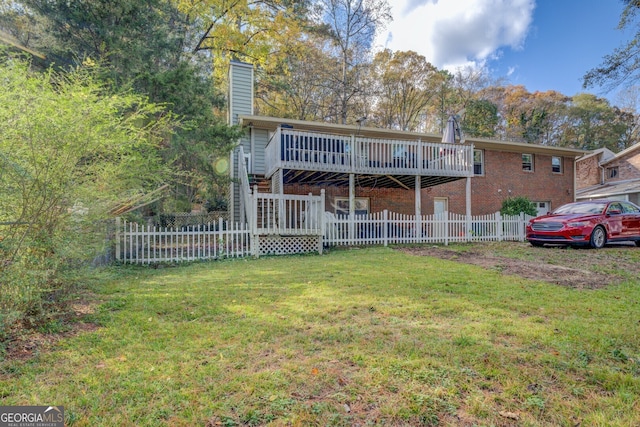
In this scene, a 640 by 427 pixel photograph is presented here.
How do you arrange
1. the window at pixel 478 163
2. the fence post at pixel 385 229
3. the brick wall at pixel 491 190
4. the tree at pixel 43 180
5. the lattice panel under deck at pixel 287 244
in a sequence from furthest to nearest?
the window at pixel 478 163 < the brick wall at pixel 491 190 < the fence post at pixel 385 229 < the lattice panel under deck at pixel 287 244 < the tree at pixel 43 180

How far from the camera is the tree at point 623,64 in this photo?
852 cm

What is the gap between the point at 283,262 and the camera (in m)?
7.69

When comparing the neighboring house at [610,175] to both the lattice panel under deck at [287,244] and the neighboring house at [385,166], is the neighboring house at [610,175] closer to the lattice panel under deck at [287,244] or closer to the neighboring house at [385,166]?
the neighboring house at [385,166]

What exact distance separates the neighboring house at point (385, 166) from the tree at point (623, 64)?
3.78 metres

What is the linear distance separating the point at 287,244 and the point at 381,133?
719cm

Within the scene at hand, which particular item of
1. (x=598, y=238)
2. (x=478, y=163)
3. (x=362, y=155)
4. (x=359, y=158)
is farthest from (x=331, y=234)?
(x=478, y=163)

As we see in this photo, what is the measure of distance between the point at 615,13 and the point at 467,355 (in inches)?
459

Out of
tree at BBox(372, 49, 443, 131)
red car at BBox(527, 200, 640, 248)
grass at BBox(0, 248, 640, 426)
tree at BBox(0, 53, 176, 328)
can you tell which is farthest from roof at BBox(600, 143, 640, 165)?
tree at BBox(0, 53, 176, 328)

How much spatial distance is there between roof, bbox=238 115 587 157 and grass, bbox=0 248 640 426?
8962mm

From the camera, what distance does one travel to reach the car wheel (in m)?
9.38

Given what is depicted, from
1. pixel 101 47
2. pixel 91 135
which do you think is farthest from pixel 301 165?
pixel 91 135

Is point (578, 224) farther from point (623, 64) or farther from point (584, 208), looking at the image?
point (623, 64)

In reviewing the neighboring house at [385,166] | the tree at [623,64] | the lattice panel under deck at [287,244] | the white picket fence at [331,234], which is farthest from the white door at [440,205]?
the lattice panel under deck at [287,244]

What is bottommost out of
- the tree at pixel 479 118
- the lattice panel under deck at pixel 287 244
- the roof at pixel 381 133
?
the lattice panel under deck at pixel 287 244
